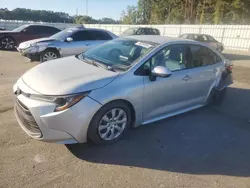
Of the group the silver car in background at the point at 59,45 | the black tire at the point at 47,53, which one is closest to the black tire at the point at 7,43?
the silver car in background at the point at 59,45

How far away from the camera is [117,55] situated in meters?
4.24

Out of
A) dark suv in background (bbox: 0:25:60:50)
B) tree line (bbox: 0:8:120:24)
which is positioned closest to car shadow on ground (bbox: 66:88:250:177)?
dark suv in background (bbox: 0:25:60:50)

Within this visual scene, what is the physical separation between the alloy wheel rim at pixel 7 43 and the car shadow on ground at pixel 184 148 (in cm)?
1227

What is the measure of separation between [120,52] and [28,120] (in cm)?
192

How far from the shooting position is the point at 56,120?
303 cm

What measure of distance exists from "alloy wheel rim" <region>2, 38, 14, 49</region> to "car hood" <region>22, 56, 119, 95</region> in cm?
1145

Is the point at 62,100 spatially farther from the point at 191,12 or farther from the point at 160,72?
the point at 191,12

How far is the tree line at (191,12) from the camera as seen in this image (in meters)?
33.1

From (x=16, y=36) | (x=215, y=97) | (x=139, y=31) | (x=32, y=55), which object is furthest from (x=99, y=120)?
(x=139, y=31)

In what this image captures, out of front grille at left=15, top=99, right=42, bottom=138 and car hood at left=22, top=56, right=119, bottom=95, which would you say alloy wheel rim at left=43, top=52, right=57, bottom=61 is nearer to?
car hood at left=22, top=56, right=119, bottom=95

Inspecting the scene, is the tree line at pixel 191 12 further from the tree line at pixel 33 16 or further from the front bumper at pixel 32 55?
the front bumper at pixel 32 55

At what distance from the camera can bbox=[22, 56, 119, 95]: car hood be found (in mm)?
3170

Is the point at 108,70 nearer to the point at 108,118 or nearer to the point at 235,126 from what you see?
the point at 108,118

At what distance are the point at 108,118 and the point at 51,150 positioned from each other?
0.90m
